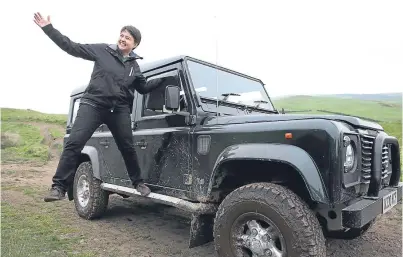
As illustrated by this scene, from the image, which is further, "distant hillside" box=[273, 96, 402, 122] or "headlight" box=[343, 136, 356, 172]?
"distant hillside" box=[273, 96, 402, 122]

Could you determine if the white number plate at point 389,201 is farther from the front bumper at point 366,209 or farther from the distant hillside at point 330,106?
the distant hillside at point 330,106

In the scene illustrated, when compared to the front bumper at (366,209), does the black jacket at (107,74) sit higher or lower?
higher

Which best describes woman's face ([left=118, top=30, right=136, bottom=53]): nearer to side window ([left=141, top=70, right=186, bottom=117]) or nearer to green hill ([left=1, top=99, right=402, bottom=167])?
side window ([left=141, top=70, right=186, bottom=117])

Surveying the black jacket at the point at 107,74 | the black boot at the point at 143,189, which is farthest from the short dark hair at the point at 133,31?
the black boot at the point at 143,189

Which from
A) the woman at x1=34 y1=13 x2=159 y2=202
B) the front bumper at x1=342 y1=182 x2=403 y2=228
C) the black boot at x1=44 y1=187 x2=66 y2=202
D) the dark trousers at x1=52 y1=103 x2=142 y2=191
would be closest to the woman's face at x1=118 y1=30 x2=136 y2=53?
the woman at x1=34 y1=13 x2=159 y2=202

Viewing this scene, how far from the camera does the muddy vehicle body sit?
2.33m

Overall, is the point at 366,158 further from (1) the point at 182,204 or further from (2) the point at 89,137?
(2) the point at 89,137

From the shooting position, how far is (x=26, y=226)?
4.26m

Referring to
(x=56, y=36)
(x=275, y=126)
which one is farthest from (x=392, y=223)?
(x=56, y=36)

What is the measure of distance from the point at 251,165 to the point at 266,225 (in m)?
0.53

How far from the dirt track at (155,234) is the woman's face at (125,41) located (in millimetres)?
2118

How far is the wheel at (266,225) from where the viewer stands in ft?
7.55

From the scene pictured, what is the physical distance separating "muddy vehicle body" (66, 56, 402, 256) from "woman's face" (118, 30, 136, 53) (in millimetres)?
420

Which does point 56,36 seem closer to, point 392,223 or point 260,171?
point 260,171
